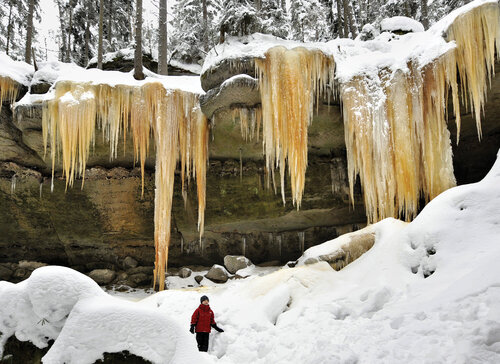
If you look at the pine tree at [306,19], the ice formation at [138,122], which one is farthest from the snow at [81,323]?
the pine tree at [306,19]

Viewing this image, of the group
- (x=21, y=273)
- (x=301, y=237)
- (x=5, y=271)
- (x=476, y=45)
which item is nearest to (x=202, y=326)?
(x=301, y=237)

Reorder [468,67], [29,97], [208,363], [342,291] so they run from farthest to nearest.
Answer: [29,97], [468,67], [342,291], [208,363]

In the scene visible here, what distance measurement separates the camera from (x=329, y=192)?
10.7 metres

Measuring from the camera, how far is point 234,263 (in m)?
11.1

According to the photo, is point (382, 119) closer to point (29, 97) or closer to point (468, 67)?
point (468, 67)

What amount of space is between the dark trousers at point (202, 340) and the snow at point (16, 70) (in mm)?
8262

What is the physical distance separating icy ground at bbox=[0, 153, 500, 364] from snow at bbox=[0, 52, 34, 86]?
732 cm

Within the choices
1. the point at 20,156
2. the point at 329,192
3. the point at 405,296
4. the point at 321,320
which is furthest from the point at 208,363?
the point at 20,156

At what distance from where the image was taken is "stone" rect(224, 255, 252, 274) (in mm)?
11086

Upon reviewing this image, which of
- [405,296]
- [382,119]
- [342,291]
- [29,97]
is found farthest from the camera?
[29,97]

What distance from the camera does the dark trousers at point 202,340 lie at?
4.89m

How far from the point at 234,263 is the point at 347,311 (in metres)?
6.95

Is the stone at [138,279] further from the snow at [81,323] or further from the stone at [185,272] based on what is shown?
the snow at [81,323]

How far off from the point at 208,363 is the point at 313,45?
288 inches
